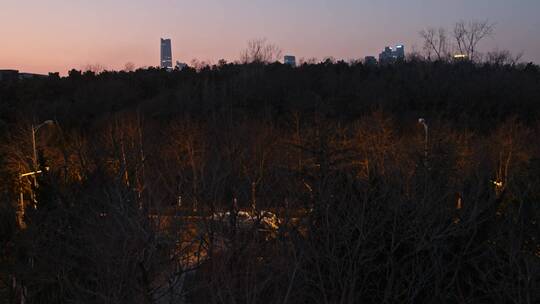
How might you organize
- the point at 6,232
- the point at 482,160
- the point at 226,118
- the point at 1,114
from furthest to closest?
the point at 1,114 < the point at 226,118 < the point at 482,160 < the point at 6,232

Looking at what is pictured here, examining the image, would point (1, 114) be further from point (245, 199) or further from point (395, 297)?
point (395, 297)

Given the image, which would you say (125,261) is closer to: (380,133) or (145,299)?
(145,299)

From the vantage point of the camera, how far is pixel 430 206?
13.6m

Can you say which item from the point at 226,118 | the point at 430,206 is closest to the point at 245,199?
the point at 430,206

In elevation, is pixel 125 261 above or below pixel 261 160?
above

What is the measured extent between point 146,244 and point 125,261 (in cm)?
46

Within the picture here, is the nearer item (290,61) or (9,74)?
(9,74)

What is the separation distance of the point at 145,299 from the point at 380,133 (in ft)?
94.8

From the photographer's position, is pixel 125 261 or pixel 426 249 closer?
pixel 125 261

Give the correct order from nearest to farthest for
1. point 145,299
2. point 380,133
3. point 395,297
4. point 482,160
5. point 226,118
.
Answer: point 145,299, point 395,297, point 482,160, point 380,133, point 226,118

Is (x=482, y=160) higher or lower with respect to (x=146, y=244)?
lower

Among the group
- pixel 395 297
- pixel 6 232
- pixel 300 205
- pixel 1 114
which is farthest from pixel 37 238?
pixel 1 114

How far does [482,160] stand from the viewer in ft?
101

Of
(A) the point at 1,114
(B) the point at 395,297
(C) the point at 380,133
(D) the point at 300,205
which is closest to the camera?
(B) the point at 395,297
